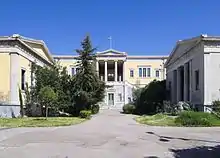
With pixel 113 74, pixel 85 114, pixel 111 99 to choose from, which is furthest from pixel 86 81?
pixel 113 74

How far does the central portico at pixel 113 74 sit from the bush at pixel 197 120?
156 ft

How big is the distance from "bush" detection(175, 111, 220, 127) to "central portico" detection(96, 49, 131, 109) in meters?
47.6

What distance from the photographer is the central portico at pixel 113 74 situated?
77.2 meters

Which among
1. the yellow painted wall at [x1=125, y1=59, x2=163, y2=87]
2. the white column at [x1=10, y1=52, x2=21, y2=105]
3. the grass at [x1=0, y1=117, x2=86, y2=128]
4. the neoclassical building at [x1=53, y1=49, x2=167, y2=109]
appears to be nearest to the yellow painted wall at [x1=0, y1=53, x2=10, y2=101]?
the white column at [x1=10, y1=52, x2=21, y2=105]

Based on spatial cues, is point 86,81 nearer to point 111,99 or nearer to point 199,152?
point 199,152

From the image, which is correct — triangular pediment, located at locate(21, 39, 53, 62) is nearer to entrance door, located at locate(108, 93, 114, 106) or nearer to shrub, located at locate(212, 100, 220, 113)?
shrub, located at locate(212, 100, 220, 113)

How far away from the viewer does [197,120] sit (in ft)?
77.8

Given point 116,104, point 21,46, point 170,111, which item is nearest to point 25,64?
point 21,46

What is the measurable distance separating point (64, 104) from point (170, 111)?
10.1 m

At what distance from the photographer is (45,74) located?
3356cm

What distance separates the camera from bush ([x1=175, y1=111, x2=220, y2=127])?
76.7 feet

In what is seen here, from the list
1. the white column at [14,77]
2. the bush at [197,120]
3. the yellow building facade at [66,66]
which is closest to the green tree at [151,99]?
the yellow building facade at [66,66]

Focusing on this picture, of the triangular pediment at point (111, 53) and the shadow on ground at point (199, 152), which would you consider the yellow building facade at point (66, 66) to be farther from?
the shadow on ground at point (199, 152)

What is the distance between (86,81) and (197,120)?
554 inches
